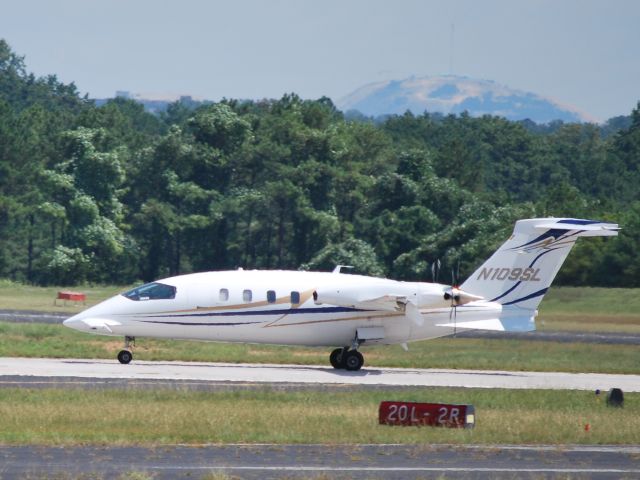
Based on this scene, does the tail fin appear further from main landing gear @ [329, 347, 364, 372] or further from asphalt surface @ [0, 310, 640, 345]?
asphalt surface @ [0, 310, 640, 345]

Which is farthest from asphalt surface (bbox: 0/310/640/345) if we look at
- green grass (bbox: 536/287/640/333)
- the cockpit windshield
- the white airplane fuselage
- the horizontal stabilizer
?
the cockpit windshield

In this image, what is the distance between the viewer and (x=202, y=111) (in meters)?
96.4

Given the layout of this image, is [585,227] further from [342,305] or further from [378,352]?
[378,352]

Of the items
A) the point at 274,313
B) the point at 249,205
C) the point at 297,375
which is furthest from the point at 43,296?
the point at 297,375

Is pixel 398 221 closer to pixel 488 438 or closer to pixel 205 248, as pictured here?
pixel 205 248

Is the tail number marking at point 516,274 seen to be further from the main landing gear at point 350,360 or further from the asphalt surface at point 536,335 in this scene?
the asphalt surface at point 536,335

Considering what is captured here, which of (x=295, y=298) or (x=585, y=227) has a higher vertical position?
(x=585, y=227)

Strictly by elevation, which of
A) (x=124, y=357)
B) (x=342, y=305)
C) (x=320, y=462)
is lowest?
(x=320, y=462)

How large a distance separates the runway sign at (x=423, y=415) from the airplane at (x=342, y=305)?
38.0ft

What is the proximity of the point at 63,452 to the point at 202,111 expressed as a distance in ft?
251

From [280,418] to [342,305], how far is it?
1164cm

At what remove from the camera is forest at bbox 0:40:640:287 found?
83938 mm

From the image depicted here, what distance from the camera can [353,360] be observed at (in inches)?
1479

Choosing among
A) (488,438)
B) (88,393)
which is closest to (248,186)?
(88,393)
